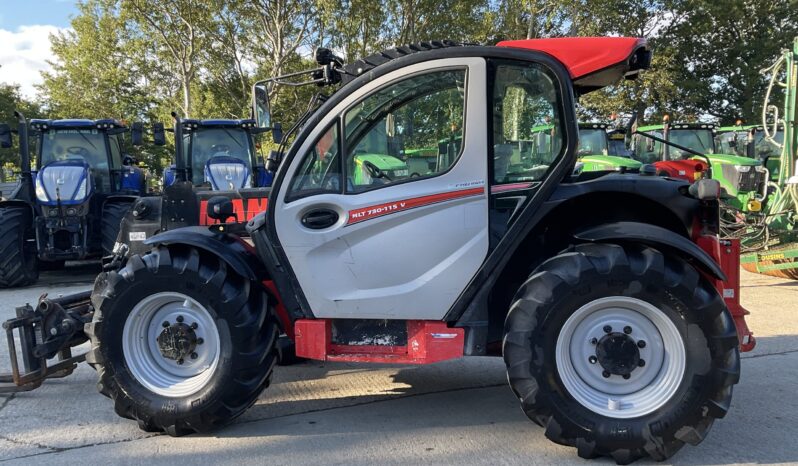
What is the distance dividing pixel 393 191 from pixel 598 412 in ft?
5.54

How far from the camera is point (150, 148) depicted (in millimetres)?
31188

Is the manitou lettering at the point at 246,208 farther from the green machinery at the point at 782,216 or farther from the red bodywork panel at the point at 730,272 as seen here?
the green machinery at the point at 782,216

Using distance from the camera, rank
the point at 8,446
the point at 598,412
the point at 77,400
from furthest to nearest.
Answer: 1. the point at 77,400
2. the point at 8,446
3. the point at 598,412

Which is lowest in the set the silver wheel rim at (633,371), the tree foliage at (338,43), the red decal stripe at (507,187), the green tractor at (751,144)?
the silver wheel rim at (633,371)

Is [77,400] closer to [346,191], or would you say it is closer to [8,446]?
[8,446]

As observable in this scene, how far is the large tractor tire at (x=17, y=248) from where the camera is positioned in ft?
29.7

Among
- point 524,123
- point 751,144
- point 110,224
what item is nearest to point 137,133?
point 110,224

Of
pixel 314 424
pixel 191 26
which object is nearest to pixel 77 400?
pixel 314 424

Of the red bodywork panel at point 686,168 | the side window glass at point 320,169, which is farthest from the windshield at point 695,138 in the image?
the side window glass at point 320,169

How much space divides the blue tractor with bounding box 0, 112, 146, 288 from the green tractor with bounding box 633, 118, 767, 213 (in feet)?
28.5

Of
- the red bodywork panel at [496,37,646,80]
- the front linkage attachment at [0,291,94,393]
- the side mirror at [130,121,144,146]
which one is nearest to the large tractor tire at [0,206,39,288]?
the side mirror at [130,121,144,146]

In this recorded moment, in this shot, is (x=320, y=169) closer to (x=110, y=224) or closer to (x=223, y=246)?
(x=223, y=246)

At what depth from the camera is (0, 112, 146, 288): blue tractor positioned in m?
9.26

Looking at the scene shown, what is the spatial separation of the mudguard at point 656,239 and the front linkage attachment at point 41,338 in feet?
11.3
